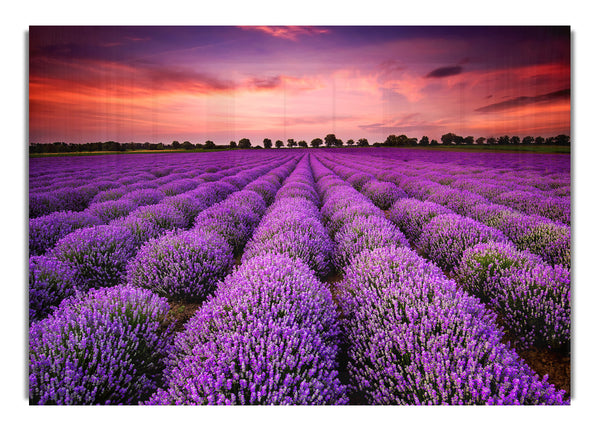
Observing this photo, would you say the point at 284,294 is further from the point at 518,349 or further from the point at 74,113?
the point at 74,113

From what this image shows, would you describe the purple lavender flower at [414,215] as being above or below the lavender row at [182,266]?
above

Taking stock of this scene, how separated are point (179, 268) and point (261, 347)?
1.62 meters

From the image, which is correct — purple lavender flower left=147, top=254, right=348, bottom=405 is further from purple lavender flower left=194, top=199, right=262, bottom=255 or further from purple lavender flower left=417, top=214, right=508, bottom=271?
purple lavender flower left=194, top=199, right=262, bottom=255

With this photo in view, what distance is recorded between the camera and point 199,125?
3.30 m

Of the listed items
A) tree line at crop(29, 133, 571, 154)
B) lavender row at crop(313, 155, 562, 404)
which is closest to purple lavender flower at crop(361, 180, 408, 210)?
tree line at crop(29, 133, 571, 154)

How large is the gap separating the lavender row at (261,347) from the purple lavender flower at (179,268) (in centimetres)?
68

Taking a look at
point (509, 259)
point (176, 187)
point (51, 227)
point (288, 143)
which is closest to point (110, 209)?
point (51, 227)

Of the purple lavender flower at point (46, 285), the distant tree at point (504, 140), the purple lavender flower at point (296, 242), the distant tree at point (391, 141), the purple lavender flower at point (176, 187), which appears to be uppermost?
the distant tree at point (391, 141)

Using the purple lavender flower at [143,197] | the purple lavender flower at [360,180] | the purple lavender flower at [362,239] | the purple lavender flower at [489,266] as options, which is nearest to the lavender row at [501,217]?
the purple lavender flower at [489,266]

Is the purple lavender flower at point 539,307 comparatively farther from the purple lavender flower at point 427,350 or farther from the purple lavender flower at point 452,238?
the purple lavender flower at point 452,238

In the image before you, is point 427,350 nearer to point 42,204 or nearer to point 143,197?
point 42,204

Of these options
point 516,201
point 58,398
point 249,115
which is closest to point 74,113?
point 249,115

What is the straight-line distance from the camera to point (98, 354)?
5.81 feet

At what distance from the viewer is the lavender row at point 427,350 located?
148 cm
